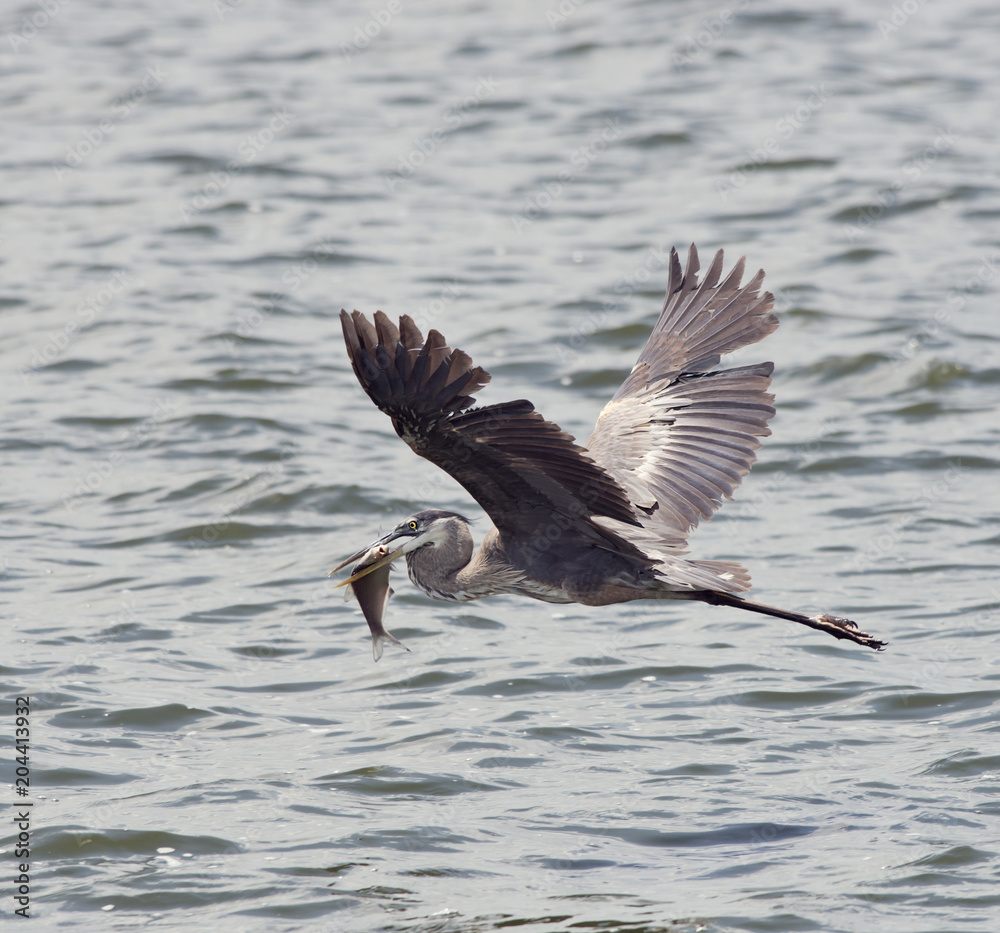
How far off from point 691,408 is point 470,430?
2.35 metres

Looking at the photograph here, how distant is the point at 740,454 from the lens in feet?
25.4

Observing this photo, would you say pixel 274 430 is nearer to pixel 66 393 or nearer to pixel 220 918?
pixel 66 393

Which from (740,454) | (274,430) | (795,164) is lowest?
(274,430)

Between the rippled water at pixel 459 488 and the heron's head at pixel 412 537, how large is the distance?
1.08m

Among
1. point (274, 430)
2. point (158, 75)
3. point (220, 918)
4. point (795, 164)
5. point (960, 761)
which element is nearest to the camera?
point (220, 918)

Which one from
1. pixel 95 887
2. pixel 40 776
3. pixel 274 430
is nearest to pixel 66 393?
pixel 274 430

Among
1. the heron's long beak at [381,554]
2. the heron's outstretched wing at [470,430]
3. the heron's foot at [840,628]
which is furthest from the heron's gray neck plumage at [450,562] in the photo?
the heron's foot at [840,628]

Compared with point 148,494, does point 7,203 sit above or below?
above

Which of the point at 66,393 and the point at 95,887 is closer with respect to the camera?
the point at 95,887

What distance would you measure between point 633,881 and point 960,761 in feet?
6.57

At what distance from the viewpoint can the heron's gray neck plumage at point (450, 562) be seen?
748cm

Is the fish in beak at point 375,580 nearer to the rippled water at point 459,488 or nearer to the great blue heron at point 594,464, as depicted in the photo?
the great blue heron at point 594,464

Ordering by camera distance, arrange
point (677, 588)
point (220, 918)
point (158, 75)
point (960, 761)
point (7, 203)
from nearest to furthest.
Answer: point (220, 918) < point (677, 588) < point (960, 761) < point (7, 203) < point (158, 75)

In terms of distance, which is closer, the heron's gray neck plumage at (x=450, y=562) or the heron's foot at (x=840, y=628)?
the heron's foot at (x=840, y=628)
